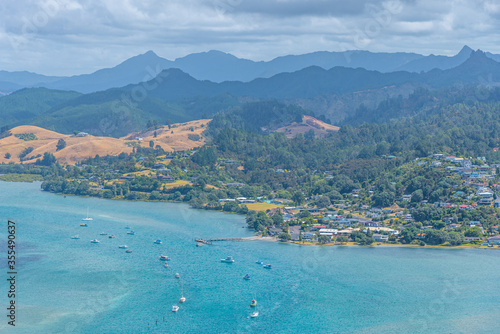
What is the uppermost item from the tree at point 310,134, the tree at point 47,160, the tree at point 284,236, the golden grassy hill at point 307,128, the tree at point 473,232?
the golden grassy hill at point 307,128

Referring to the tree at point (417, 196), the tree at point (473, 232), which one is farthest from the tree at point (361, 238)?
the tree at point (417, 196)

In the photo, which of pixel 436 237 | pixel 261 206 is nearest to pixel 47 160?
pixel 261 206

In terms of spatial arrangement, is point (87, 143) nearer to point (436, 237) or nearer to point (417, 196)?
point (417, 196)

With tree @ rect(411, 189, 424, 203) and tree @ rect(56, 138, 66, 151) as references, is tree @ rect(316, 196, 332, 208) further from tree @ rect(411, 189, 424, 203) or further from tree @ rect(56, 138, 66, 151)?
tree @ rect(56, 138, 66, 151)

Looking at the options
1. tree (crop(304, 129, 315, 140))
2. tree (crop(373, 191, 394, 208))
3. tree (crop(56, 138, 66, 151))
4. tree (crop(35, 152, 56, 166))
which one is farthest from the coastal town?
tree (crop(304, 129, 315, 140))

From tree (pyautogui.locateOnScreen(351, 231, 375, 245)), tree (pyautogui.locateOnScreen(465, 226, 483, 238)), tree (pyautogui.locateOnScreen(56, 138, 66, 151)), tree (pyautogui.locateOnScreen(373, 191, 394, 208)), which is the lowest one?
tree (pyautogui.locateOnScreen(351, 231, 375, 245))

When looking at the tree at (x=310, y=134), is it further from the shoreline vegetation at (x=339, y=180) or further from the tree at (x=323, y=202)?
the tree at (x=323, y=202)
